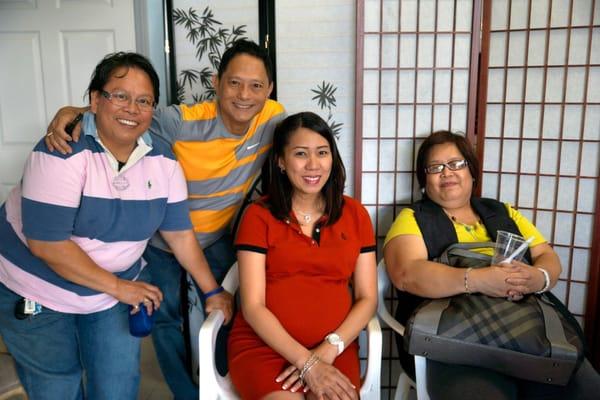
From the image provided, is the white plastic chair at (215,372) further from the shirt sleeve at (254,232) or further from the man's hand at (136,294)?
the shirt sleeve at (254,232)

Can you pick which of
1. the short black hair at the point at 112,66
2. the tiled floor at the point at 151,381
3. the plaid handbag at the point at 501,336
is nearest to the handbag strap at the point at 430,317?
the plaid handbag at the point at 501,336

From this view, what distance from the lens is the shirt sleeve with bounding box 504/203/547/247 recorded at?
1795mm

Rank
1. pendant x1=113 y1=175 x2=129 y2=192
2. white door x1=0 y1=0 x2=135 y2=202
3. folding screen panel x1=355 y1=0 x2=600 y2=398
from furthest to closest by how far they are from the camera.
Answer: white door x1=0 y1=0 x2=135 y2=202
folding screen panel x1=355 y1=0 x2=600 y2=398
pendant x1=113 y1=175 x2=129 y2=192

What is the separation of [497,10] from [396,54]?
45 centimetres

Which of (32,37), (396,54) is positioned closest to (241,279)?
(396,54)

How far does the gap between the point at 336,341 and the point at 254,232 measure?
45 centimetres

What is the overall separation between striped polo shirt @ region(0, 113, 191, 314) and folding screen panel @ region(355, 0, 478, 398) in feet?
2.79

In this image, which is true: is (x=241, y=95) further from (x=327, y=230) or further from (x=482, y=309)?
(x=482, y=309)

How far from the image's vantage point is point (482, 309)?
4.98 feet

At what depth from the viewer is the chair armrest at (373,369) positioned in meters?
1.53

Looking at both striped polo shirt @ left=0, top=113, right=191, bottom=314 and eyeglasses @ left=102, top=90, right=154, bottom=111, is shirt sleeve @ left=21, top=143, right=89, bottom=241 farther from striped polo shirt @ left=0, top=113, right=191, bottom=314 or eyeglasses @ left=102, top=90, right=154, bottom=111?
eyeglasses @ left=102, top=90, right=154, bottom=111

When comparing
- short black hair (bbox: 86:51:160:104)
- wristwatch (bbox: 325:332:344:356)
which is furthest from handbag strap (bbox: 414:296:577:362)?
short black hair (bbox: 86:51:160:104)

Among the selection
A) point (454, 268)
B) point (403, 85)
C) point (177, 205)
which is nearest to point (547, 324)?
point (454, 268)

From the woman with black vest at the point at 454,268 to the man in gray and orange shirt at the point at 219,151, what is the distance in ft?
2.10
